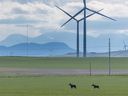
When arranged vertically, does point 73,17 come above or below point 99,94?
above

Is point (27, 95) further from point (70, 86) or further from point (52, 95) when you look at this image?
point (70, 86)

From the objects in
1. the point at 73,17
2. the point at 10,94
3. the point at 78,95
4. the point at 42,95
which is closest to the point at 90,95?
the point at 78,95

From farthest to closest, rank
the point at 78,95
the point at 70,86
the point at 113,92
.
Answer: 1. the point at 70,86
2. the point at 113,92
3. the point at 78,95

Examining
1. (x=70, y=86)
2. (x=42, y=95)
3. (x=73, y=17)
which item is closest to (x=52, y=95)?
(x=42, y=95)

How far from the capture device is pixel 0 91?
135ft

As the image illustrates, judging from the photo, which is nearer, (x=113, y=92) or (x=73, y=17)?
(x=113, y=92)

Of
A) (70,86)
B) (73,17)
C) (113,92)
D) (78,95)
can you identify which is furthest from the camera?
(73,17)

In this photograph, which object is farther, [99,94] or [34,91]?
[34,91]

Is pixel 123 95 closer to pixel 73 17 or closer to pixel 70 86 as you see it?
pixel 70 86

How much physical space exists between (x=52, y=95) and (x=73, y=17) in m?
103

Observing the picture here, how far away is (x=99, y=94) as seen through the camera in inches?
1515

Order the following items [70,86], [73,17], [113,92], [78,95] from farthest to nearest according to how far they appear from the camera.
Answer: [73,17]
[70,86]
[113,92]
[78,95]

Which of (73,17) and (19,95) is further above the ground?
(73,17)

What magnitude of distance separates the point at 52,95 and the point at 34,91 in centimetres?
390
